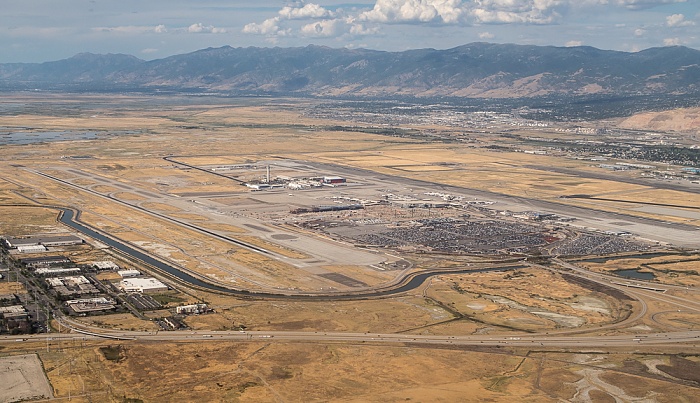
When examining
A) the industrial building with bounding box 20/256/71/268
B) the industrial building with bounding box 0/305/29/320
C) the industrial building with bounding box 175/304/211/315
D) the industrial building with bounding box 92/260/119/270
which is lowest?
the industrial building with bounding box 175/304/211/315

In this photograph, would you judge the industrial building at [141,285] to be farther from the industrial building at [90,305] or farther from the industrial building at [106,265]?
the industrial building at [106,265]

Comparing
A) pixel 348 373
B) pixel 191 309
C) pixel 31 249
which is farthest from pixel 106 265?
pixel 348 373

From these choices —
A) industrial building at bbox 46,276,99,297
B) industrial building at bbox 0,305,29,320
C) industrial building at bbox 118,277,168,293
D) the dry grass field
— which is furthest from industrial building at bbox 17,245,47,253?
the dry grass field

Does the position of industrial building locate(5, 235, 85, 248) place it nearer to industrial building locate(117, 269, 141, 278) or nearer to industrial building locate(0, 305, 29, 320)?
industrial building locate(117, 269, 141, 278)

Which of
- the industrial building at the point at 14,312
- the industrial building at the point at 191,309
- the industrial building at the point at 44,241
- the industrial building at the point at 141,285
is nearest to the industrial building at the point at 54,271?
the industrial building at the point at 141,285

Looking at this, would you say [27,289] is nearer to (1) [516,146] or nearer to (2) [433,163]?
(2) [433,163]

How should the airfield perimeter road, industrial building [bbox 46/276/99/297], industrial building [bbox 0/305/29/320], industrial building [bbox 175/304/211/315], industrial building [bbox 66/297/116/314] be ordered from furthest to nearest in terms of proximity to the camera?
the airfield perimeter road
industrial building [bbox 46/276/99/297]
industrial building [bbox 175/304/211/315]
industrial building [bbox 66/297/116/314]
industrial building [bbox 0/305/29/320]
